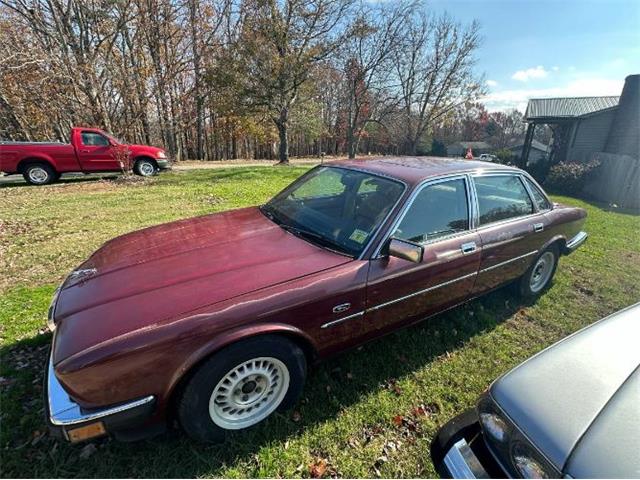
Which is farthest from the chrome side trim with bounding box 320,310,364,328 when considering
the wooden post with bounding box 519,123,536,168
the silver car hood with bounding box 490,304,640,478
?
the wooden post with bounding box 519,123,536,168

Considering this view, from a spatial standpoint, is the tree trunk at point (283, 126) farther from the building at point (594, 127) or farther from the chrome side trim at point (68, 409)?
the chrome side trim at point (68, 409)

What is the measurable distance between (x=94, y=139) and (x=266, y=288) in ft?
35.8

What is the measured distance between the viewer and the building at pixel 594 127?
48.2 ft

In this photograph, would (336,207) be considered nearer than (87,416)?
No

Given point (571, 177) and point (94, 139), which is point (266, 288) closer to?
point (94, 139)

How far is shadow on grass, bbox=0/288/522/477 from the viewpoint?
1905 millimetres

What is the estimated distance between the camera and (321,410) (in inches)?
92.3

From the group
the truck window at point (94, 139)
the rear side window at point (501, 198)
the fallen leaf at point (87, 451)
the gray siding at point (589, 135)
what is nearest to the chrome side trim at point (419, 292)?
the rear side window at point (501, 198)

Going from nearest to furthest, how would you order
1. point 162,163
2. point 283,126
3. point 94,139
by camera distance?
point 94,139
point 162,163
point 283,126

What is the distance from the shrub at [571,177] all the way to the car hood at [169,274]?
1375 cm

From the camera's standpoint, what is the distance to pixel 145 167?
11.2 m

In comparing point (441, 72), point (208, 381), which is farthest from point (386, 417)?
point (441, 72)

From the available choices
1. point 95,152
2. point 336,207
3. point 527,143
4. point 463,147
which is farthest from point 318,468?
point 463,147

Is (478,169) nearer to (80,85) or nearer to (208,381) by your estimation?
(208,381)
